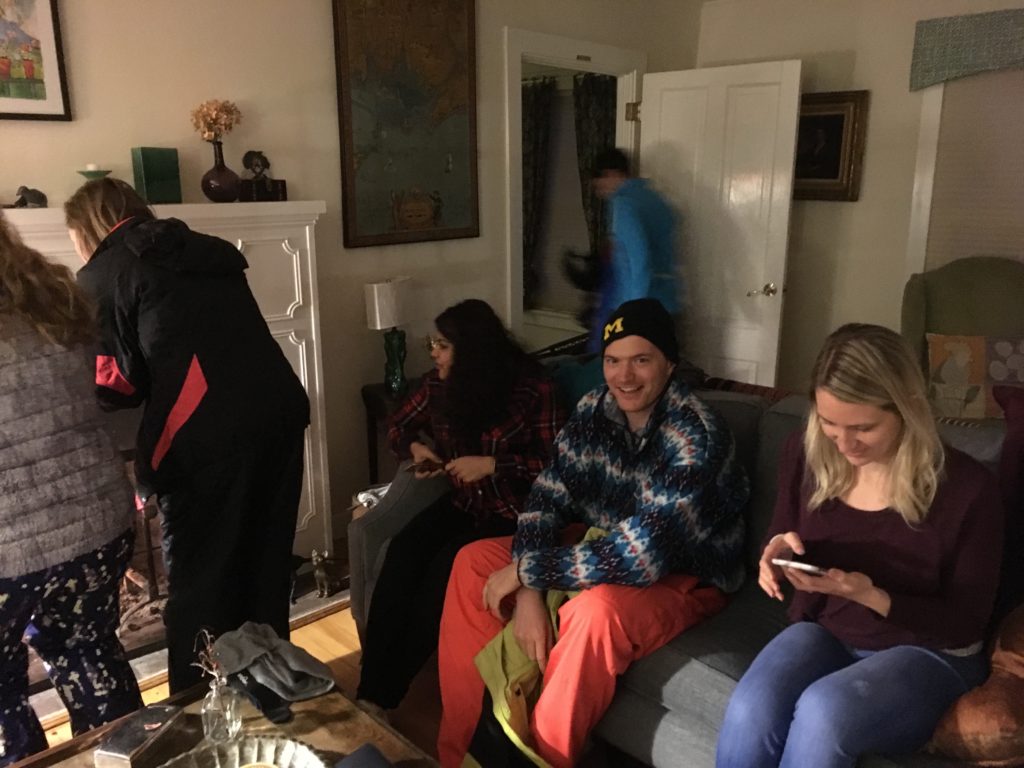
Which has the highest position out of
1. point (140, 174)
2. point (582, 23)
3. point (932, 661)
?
point (582, 23)

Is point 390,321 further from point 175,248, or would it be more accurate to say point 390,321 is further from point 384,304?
point 175,248

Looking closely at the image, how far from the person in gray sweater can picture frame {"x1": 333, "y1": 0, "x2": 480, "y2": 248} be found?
1.87 metres

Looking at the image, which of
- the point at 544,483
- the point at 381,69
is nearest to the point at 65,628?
the point at 544,483

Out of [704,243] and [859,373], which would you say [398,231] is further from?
[859,373]

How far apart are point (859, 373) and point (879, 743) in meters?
0.61

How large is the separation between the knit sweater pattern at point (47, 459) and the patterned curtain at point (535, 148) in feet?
12.5

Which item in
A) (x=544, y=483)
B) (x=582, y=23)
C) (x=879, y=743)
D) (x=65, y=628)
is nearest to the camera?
(x=879, y=743)

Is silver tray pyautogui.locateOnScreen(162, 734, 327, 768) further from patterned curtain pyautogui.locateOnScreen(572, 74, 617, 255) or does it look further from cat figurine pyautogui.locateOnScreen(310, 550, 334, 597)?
patterned curtain pyautogui.locateOnScreen(572, 74, 617, 255)

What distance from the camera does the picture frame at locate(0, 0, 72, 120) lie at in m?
2.37

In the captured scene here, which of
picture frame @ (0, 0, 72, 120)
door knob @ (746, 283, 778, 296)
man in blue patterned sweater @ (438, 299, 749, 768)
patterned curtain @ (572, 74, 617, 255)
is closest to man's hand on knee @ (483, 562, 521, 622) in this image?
man in blue patterned sweater @ (438, 299, 749, 768)

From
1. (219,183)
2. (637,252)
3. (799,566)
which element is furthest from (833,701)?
(219,183)

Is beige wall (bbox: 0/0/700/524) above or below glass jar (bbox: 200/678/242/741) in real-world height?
above

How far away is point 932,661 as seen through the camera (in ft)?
4.76

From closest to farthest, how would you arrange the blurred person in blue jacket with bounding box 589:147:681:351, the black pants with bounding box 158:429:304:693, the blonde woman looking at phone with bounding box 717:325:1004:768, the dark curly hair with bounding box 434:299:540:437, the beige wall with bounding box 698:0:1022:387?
the blonde woman looking at phone with bounding box 717:325:1004:768 → the black pants with bounding box 158:429:304:693 → the dark curly hair with bounding box 434:299:540:437 → the blurred person in blue jacket with bounding box 589:147:681:351 → the beige wall with bounding box 698:0:1022:387
